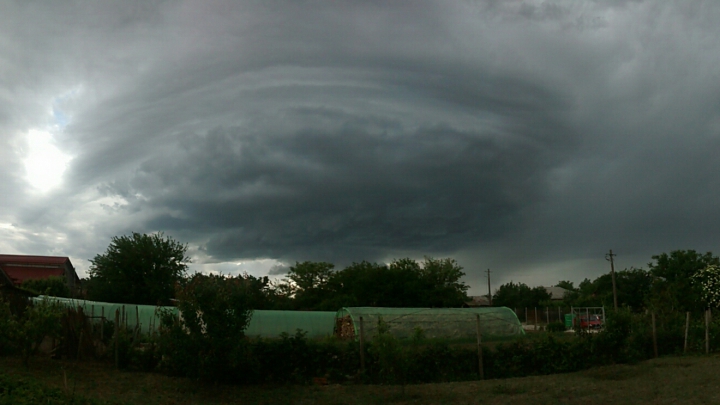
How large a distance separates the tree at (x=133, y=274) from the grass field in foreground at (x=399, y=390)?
28318mm

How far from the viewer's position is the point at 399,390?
54.2ft

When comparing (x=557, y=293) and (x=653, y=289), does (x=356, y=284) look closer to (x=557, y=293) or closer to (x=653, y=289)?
(x=653, y=289)

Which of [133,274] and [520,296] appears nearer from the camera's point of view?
[133,274]

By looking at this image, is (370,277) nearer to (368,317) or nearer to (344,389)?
(368,317)

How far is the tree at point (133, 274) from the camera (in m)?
46.0

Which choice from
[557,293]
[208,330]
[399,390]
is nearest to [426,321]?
[399,390]

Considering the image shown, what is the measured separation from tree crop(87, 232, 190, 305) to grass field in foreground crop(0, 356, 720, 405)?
2832 cm

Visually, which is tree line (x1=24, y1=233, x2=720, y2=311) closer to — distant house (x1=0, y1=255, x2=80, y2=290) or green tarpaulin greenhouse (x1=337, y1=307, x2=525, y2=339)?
green tarpaulin greenhouse (x1=337, y1=307, x2=525, y2=339)

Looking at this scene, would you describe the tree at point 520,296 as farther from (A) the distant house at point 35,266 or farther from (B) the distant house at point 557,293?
(A) the distant house at point 35,266

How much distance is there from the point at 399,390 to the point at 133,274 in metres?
36.1

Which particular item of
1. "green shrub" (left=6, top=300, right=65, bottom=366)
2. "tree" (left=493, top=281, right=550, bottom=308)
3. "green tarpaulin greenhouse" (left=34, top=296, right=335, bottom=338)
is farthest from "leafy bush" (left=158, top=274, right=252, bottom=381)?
"tree" (left=493, top=281, right=550, bottom=308)

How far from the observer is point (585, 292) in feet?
276

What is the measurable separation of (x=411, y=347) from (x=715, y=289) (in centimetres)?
2784

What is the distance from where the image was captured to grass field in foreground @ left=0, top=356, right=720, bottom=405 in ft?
47.8
